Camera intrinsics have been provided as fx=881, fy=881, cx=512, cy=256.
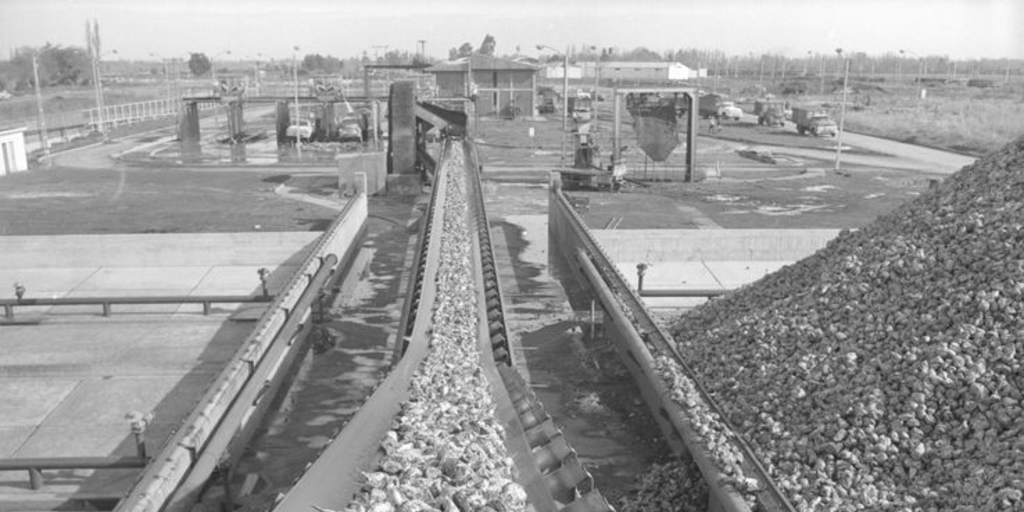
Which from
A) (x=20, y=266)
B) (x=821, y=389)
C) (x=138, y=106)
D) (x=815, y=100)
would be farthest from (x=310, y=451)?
(x=815, y=100)

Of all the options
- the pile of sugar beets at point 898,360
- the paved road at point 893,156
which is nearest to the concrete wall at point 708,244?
the pile of sugar beets at point 898,360

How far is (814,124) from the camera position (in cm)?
4872

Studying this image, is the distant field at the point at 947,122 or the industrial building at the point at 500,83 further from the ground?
the industrial building at the point at 500,83

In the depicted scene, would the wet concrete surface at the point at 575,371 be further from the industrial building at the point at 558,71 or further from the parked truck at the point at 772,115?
the industrial building at the point at 558,71

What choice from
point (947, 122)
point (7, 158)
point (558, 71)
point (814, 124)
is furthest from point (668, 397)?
point (558, 71)

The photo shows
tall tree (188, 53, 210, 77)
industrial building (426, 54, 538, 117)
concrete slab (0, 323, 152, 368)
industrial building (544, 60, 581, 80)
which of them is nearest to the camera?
concrete slab (0, 323, 152, 368)

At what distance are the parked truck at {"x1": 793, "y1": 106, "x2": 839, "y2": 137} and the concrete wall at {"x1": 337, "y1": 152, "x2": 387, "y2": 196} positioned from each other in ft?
98.5

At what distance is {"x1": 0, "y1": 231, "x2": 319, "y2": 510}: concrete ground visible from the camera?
358 inches

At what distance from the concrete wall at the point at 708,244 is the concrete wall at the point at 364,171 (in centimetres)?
1012

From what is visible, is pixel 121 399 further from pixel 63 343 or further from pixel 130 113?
pixel 130 113

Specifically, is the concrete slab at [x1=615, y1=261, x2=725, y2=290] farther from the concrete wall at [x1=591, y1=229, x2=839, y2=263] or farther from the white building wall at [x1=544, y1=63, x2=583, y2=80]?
the white building wall at [x1=544, y1=63, x2=583, y2=80]

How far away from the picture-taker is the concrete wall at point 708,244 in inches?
714

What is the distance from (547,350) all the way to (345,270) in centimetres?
617

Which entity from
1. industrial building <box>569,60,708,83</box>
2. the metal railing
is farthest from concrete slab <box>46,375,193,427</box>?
industrial building <box>569,60,708,83</box>
